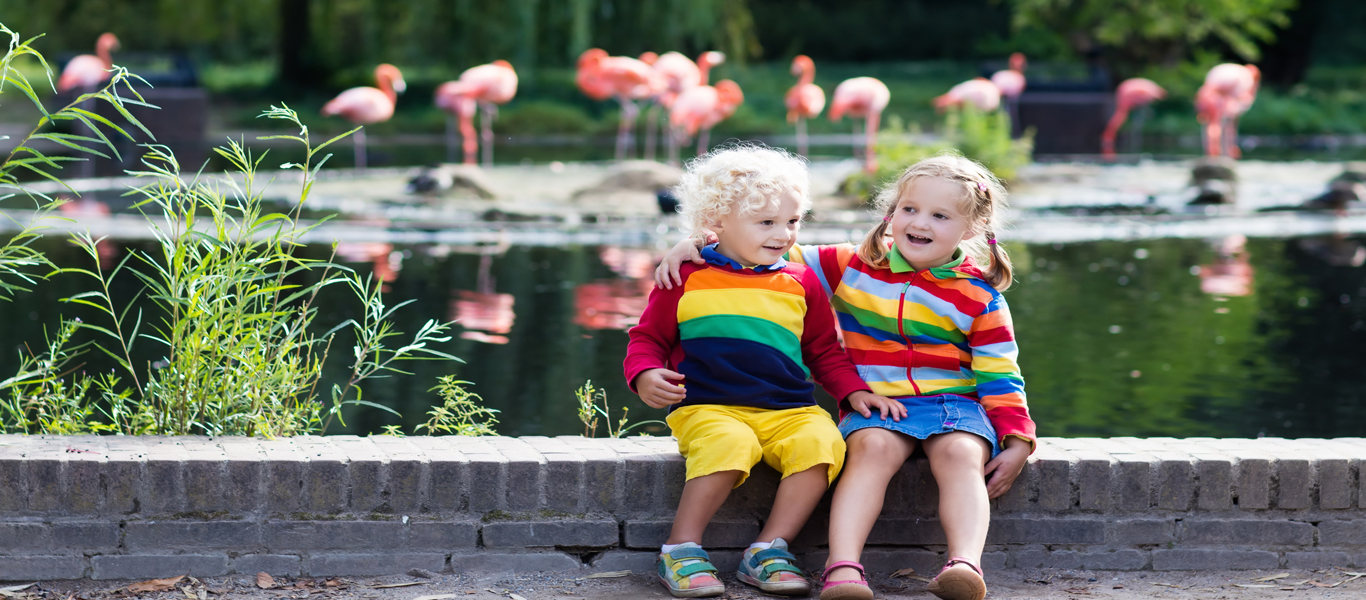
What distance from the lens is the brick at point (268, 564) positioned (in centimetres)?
301

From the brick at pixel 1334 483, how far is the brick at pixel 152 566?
2455 mm

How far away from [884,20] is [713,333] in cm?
3511

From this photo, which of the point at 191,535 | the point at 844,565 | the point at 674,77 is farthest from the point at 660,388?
the point at 674,77

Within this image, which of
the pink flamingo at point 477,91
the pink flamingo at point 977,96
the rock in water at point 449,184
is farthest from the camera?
the pink flamingo at point 977,96

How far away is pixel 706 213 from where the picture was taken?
3316 millimetres

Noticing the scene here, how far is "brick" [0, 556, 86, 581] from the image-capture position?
2932 mm

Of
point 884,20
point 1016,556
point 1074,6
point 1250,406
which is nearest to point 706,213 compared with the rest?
point 1016,556

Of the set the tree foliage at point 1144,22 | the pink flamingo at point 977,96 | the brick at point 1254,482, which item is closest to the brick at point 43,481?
the brick at point 1254,482

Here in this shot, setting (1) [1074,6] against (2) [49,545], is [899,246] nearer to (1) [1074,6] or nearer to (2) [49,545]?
(2) [49,545]

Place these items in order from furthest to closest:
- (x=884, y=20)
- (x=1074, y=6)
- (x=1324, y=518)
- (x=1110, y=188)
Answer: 1. (x=884, y=20)
2. (x=1074, y=6)
3. (x=1110, y=188)
4. (x=1324, y=518)

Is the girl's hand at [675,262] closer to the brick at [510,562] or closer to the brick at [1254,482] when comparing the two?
the brick at [510,562]

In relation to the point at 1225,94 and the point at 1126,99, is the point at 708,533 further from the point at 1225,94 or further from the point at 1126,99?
the point at 1126,99

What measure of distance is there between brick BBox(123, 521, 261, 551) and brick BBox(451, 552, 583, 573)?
0.44m

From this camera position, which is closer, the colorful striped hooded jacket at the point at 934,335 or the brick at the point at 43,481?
the brick at the point at 43,481
